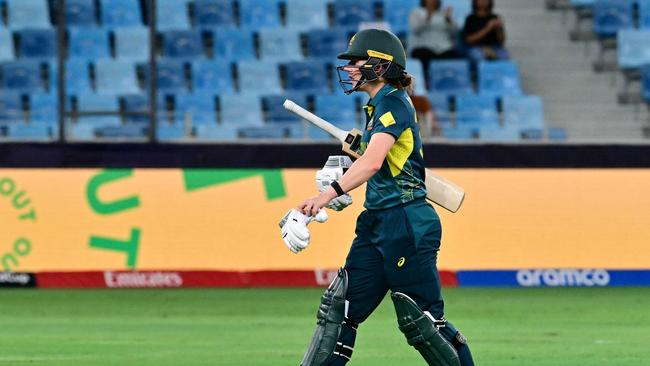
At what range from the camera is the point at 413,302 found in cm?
723

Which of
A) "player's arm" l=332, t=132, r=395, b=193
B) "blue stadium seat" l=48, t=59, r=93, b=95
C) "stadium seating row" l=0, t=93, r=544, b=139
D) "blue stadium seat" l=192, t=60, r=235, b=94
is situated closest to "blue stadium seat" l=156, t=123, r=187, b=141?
"stadium seating row" l=0, t=93, r=544, b=139

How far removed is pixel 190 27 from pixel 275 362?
37.5ft

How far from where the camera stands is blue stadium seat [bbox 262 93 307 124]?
18578 mm

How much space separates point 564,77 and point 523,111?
1.52m

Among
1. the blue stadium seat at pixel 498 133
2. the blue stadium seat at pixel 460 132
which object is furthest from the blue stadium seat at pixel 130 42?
the blue stadium seat at pixel 498 133

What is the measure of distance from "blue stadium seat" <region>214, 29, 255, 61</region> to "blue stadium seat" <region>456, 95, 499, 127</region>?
3.03 metres

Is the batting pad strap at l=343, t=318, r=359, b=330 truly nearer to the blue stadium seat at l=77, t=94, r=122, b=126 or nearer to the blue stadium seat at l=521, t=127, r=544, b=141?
the blue stadium seat at l=521, t=127, r=544, b=141

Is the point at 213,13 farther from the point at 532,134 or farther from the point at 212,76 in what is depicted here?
the point at 532,134

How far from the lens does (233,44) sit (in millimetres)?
20422

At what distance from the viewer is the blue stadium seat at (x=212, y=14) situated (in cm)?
2069

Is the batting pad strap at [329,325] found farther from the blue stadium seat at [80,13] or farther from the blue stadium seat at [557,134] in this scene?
the blue stadium seat at [80,13]

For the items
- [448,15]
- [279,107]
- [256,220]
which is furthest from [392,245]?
[448,15]

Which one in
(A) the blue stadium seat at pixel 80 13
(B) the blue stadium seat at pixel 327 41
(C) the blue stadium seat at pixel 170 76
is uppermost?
(A) the blue stadium seat at pixel 80 13

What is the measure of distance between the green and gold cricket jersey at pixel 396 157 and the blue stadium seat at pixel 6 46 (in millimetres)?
13189
